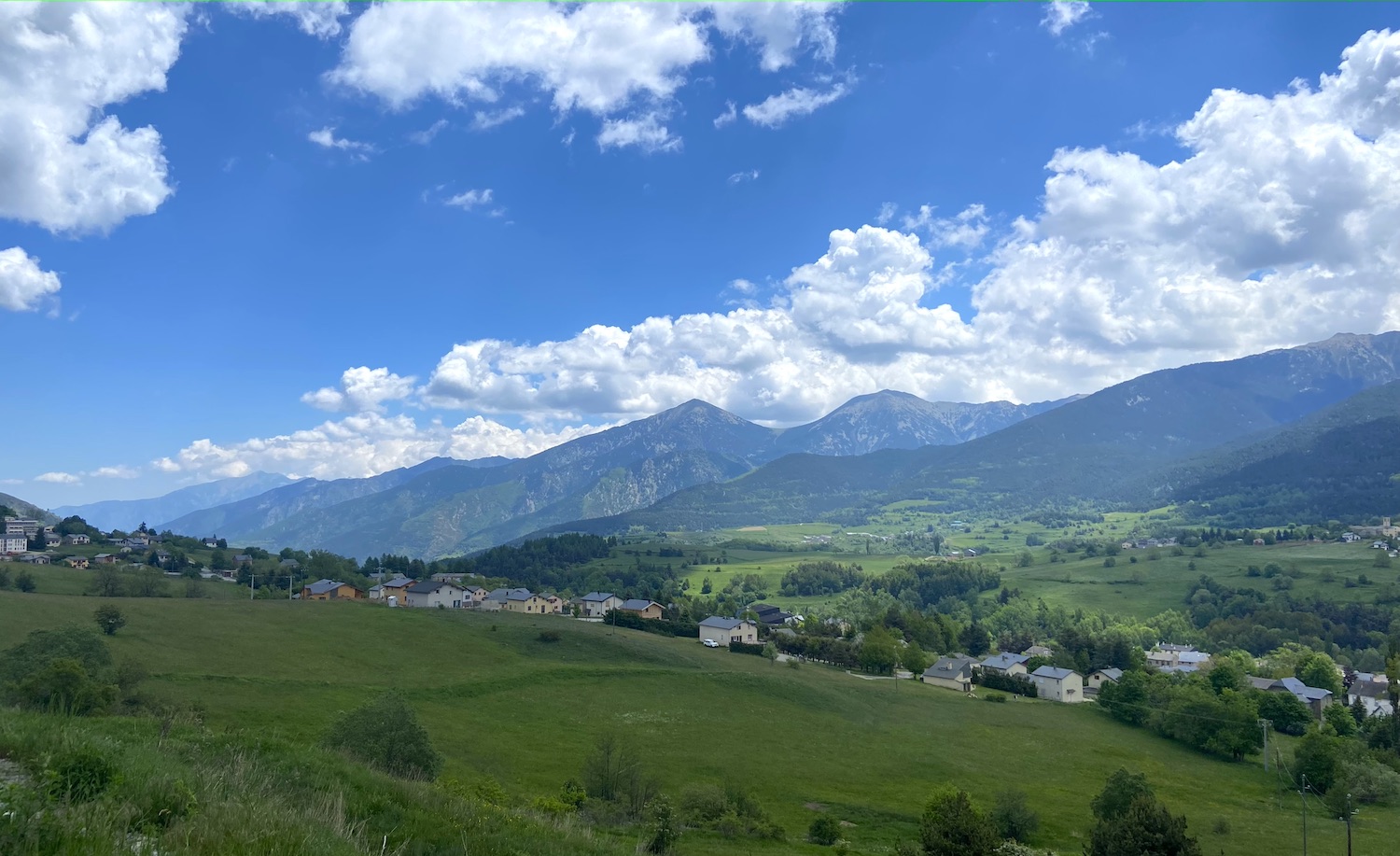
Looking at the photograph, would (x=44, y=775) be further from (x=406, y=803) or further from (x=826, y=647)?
(x=826, y=647)

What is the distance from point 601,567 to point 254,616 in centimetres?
11720

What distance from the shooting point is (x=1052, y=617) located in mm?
154250

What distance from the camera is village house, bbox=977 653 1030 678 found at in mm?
100750

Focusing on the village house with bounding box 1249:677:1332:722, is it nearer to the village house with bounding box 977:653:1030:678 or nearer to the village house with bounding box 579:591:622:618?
the village house with bounding box 977:653:1030:678

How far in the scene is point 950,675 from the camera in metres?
98.1

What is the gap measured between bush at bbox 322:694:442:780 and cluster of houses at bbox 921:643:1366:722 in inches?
3119

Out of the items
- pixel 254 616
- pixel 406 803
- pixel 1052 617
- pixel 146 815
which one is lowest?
pixel 1052 617

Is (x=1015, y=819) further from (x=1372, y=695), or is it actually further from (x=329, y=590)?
(x=329, y=590)

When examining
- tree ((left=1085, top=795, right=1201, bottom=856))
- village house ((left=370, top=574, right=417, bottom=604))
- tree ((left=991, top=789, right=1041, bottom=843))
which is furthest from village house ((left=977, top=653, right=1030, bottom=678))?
village house ((left=370, top=574, right=417, bottom=604))

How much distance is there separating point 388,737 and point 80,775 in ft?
87.7

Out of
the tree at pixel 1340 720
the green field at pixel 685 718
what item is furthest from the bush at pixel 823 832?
the tree at pixel 1340 720

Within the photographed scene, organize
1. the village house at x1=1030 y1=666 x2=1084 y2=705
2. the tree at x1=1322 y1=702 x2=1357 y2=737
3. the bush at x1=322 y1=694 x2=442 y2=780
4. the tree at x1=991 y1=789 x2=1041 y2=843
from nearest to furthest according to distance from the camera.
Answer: the bush at x1=322 y1=694 x2=442 y2=780, the tree at x1=991 y1=789 x2=1041 y2=843, the tree at x1=1322 y1=702 x2=1357 y2=737, the village house at x1=1030 y1=666 x2=1084 y2=705

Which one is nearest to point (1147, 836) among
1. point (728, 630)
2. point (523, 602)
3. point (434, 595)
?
point (728, 630)

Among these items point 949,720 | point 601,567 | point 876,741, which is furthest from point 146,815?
point 601,567
